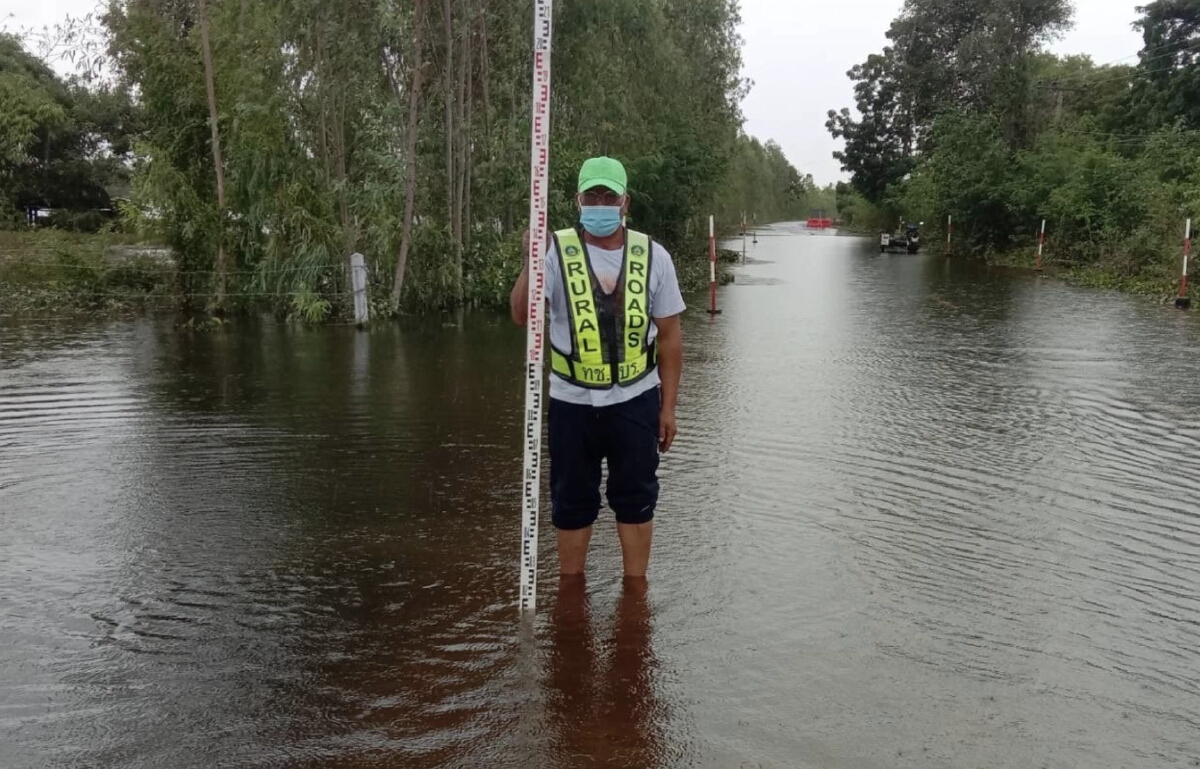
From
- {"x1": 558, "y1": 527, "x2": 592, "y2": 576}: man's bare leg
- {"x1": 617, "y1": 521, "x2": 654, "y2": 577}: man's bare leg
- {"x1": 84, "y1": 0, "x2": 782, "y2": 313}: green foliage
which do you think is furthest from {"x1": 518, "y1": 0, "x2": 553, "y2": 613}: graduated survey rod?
{"x1": 84, "y1": 0, "x2": 782, "y2": 313}: green foliage

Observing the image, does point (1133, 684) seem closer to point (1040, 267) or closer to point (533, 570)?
point (533, 570)

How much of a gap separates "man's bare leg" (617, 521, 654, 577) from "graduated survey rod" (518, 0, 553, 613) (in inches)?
16.8

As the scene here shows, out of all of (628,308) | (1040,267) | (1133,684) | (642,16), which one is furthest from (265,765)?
(1040,267)

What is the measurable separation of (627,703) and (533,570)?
33.2 inches

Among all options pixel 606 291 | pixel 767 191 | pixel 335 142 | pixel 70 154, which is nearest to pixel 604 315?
pixel 606 291

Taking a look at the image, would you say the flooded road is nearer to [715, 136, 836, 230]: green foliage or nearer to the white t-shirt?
the white t-shirt

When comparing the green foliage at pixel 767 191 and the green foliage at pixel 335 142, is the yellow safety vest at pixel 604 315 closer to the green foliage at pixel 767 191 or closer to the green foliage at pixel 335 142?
the green foliage at pixel 335 142

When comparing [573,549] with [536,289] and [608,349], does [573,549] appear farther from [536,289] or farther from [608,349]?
[536,289]

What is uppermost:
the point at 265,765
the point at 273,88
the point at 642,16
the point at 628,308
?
the point at 642,16

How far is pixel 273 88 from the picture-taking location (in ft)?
46.1

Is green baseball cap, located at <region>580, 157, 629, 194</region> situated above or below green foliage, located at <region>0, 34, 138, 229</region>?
below

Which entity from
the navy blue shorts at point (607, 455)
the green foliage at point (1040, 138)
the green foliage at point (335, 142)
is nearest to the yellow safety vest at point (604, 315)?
the navy blue shorts at point (607, 455)

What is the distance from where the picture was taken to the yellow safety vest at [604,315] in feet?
12.9

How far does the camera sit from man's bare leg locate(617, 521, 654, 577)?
4297mm
